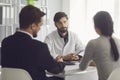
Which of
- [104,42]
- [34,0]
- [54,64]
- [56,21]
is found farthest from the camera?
[34,0]

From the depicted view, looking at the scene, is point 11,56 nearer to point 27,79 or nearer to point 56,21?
A: point 27,79

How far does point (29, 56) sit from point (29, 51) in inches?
1.6

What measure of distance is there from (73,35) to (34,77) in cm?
170

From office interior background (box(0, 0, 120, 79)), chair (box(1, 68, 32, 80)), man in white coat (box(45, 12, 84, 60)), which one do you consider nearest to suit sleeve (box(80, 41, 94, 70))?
chair (box(1, 68, 32, 80))

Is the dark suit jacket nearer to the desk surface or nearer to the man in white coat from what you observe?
the desk surface

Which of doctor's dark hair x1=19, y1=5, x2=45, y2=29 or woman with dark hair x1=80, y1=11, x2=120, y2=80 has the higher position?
doctor's dark hair x1=19, y1=5, x2=45, y2=29

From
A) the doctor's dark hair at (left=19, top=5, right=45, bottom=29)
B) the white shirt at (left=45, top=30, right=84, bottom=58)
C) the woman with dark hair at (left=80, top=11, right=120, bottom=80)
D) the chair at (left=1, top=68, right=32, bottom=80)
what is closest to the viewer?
the chair at (left=1, top=68, right=32, bottom=80)

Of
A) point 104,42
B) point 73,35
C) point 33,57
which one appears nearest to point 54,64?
point 33,57

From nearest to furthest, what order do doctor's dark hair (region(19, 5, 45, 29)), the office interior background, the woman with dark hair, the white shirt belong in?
1. doctor's dark hair (region(19, 5, 45, 29))
2. the woman with dark hair
3. the white shirt
4. the office interior background

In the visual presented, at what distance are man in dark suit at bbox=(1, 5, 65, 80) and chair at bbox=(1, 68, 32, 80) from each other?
0.25 ft

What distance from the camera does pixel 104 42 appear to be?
2355 mm

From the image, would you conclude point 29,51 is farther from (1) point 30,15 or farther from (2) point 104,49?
(2) point 104,49

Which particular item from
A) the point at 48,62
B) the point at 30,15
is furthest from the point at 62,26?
the point at 48,62

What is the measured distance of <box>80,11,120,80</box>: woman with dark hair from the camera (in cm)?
235
